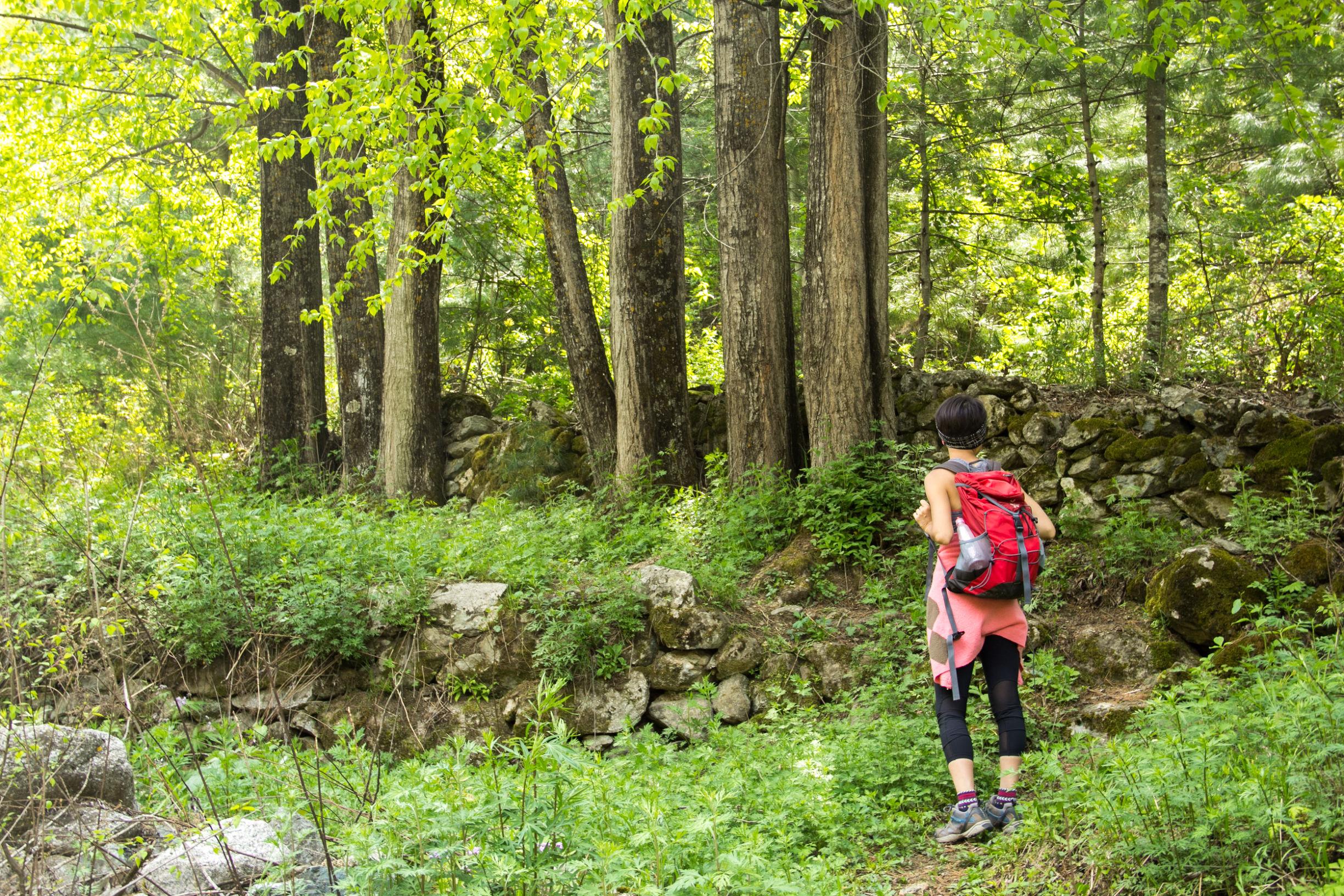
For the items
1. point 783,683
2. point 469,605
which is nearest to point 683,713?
point 783,683

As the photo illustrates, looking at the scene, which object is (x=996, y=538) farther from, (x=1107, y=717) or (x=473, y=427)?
(x=473, y=427)

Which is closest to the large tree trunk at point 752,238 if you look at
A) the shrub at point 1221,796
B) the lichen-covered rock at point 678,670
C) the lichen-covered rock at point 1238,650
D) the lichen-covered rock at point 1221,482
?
the lichen-covered rock at point 678,670

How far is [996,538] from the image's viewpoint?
3793mm

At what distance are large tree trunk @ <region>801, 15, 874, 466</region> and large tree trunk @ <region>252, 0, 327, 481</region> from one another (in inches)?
249


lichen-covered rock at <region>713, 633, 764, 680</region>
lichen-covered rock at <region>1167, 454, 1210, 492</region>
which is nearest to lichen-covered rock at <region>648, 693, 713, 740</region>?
lichen-covered rock at <region>713, 633, 764, 680</region>

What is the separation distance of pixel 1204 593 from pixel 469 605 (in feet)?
14.6

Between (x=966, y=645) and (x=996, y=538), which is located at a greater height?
(x=996, y=538)

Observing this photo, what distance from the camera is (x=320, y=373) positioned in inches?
453

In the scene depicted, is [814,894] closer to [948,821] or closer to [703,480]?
[948,821]

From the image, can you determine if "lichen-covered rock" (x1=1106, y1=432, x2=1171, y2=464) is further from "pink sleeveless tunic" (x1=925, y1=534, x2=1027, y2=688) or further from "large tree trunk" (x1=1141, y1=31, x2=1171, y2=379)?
"pink sleeveless tunic" (x1=925, y1=534, x2=1027, y2=688)

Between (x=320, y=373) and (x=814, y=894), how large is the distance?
32.9 feet

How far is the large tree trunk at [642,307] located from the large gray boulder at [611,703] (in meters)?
2.63

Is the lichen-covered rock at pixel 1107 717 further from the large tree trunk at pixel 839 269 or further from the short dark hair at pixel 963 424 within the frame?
the large tree trunk at pixel 839 269

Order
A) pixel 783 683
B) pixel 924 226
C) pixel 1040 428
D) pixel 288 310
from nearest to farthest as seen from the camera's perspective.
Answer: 1. pixel 783 683
2. pixel 1040 428
3. pixel 924 226
4. pixel 288 310
